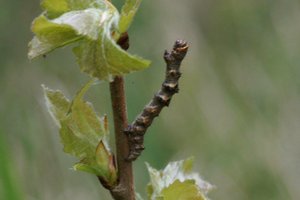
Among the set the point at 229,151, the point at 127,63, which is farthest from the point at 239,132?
the point at 127,63

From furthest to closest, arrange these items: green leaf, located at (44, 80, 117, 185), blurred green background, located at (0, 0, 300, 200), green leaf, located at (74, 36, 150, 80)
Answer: blurred green background, located at (0, 0, 300, 200)
green leaf, located at (44, 80, 117, 185)
green leaf, located at (74, 36, 150, 80)

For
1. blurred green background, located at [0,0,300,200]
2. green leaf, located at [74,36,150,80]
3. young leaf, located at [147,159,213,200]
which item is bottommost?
blurred green background, located at [0,0,300,200]

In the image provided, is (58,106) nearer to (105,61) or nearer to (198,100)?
(105,61)

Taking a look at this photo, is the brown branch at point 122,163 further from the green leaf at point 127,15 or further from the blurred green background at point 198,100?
the blurred green background at point 198,100

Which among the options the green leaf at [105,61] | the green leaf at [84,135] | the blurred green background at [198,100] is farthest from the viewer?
the blurred green background at [198,100]

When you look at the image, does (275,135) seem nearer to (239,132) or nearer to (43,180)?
(239,132)

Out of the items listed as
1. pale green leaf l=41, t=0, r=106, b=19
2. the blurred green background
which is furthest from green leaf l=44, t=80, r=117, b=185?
the blurred green background

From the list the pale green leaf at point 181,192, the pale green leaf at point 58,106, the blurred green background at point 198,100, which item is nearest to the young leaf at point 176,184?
the pale green leaf at point 181,192

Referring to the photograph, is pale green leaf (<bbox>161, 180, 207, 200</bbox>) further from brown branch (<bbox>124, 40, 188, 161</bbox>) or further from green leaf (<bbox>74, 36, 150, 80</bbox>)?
green leaf (<bbox>74, 36, 150, 80</bbox>)
